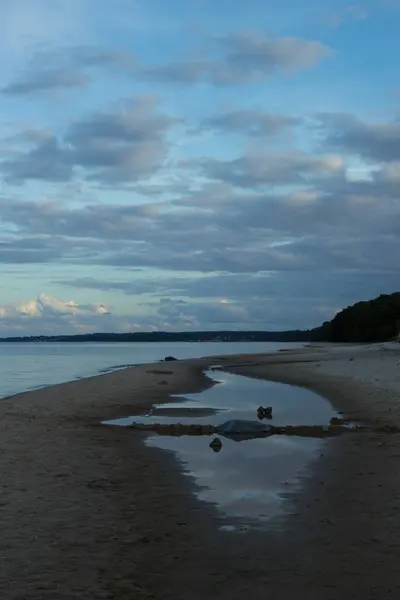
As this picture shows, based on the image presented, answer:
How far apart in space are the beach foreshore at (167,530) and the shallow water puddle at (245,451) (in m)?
0.45

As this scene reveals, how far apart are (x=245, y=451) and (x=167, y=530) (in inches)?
308

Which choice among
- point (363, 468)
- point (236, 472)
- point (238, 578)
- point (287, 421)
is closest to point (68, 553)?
point (238, 578)

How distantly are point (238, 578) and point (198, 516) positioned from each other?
2994 millimetres

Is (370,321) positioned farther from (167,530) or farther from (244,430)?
(167,530)

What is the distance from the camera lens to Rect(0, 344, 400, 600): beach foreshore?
25.7ft

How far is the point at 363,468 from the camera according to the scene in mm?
14812

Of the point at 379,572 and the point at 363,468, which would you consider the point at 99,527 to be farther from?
the point at 363,468

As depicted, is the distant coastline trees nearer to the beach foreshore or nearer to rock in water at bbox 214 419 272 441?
rock in water at bbox 214 419 272 441

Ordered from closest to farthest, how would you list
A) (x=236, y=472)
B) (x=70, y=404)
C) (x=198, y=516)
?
(x=198, y=516), (x=236, y=472), (x=70, y=404)

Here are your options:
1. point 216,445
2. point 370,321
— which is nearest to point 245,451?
point 216,445

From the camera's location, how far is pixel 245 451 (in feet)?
58.4

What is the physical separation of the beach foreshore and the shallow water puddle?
454 mm

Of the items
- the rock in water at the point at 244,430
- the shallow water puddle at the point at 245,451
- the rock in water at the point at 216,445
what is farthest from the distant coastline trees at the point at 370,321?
the rock in water at the point at 216,445

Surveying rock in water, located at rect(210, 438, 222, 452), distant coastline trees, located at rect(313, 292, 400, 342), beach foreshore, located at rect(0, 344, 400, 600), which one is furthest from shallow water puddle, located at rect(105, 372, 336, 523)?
distant coastline trees, located at rect(313, 292, 400, 342)
